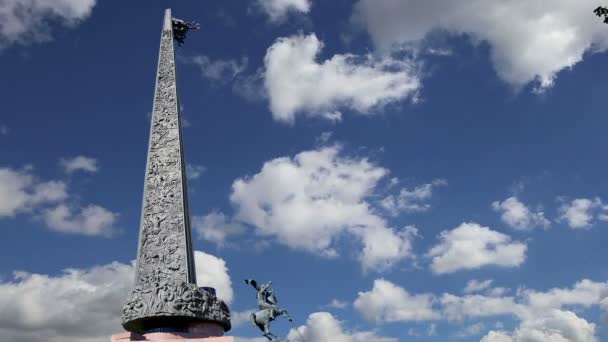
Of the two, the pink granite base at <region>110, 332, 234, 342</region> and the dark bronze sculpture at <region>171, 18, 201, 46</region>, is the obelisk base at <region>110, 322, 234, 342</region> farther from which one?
the dark bronze sculpture at <region>171, 18, 201, 46</region>

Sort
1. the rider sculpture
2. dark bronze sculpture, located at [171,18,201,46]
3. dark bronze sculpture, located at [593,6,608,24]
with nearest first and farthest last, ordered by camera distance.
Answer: dark bronze sculpture, located at [593,6,608,24] → the rider sculpture → dark bronze sculpture, located at [171,18,201,46]

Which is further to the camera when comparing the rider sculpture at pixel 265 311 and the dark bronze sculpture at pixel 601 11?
the rider sculpture at pixel 265 311

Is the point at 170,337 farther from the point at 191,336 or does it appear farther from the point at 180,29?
the point at 180,29

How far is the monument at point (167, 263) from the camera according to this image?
3050 cm

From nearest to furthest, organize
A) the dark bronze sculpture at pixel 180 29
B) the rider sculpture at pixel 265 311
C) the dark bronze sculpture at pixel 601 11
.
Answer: the dark bronze sculpture at pixel 601 11 < the rider sculpture at pixel 265 311 < the dark bronze sculpture at pixel 180 29

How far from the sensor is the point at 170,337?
30.4m

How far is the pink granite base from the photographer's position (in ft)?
94.3

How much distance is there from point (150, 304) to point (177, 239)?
13.2 ft

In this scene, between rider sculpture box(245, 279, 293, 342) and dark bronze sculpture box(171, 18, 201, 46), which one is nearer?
rider sculpture box(245, 279, 293, 342)

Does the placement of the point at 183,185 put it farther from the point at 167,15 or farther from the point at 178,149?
the point at 167,15

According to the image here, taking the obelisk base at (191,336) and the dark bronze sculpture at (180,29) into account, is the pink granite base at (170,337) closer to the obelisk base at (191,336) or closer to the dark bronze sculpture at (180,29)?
the obelisk base at (191,336)

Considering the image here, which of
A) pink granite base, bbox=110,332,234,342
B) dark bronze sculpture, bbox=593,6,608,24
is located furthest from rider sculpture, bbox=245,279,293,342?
dark bronze sculpture, bbox=593,6,608,24

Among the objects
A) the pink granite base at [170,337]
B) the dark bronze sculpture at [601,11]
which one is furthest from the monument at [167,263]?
the dark bronze sculpture at [601,11]

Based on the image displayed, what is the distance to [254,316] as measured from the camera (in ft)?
92.0
